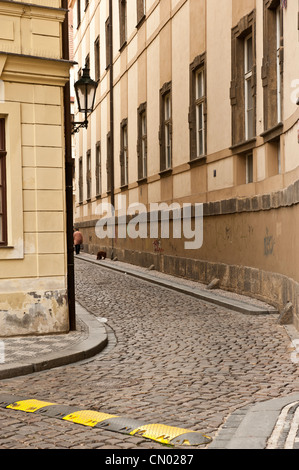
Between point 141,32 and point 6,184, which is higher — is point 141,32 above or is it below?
above

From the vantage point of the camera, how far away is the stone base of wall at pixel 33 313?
925 cm

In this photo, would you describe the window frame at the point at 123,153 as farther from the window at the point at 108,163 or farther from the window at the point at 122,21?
the window at the point at 122,21

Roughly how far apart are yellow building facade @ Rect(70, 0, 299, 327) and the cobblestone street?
1.40 m

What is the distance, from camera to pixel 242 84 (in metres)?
13.8

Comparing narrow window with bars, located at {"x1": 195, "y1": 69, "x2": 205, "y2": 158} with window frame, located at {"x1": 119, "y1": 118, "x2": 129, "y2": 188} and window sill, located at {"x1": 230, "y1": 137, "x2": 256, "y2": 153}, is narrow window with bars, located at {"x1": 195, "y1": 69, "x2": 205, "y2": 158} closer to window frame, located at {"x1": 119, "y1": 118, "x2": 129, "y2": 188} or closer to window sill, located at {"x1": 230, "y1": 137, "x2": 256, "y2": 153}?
window sill, located at {"x1": 230, "y1": 137, "x2": 256, "y2": 153}

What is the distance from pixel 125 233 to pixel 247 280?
11.7m

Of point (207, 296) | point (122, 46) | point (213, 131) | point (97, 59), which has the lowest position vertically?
point (207, 296)

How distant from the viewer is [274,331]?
970 cm

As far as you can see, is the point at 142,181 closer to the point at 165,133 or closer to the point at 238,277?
the point at 165,133

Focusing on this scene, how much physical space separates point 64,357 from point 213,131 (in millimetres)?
8788

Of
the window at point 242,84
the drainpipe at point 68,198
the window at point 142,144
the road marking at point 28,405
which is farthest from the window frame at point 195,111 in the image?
the road marking at point 28,405

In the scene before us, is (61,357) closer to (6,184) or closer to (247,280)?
(6,184)

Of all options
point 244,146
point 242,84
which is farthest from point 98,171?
point 244,146

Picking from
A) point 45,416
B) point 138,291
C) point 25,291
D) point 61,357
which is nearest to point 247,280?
point 138,291
